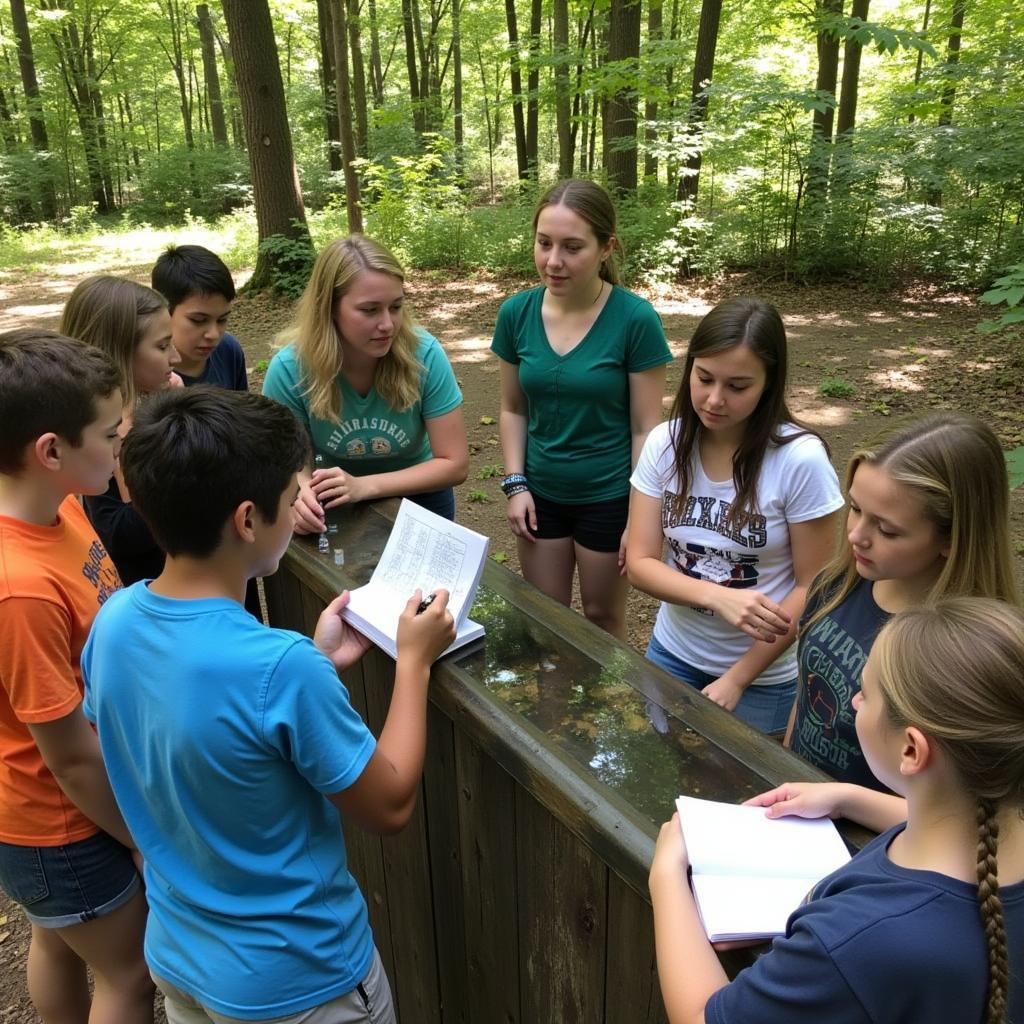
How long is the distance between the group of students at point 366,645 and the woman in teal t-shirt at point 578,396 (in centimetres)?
2

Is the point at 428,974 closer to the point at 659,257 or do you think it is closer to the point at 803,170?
the point at 659,257

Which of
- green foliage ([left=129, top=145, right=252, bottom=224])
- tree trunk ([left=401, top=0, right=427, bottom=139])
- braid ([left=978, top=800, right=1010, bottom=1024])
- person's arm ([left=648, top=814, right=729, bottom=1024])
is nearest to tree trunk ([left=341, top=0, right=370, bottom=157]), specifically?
tree trunk ([left=401, top=0, right=427, bottom=139])

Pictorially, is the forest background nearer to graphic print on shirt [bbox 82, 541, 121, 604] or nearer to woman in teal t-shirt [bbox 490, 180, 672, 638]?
woman in teal t-shirt [bbox 490, 180, 672, 638]

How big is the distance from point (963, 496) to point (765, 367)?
0.69m

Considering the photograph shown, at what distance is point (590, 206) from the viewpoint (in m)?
2.85

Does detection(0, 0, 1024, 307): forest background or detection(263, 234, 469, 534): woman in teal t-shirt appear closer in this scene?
detection(263, 234, 469, 534): woman in teal t-shirt

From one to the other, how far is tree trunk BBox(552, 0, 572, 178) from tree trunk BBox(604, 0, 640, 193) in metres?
1.23

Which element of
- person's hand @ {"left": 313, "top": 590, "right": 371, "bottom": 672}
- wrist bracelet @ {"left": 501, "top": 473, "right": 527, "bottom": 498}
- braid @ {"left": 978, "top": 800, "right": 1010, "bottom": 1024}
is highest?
braid @ {"left": 978, "top": 800, "right": 1010, "bottom": 1024}

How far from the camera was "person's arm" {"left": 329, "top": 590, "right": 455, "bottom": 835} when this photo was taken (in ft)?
4.53

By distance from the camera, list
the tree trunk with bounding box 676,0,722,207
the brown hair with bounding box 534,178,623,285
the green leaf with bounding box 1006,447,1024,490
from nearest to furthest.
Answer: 1. the green leaf with bounding box 1006,447,1024,490
2. the brown hair with bounding box 534,178,623,285
3. the tree trunk with bounding box 676,0,722,207

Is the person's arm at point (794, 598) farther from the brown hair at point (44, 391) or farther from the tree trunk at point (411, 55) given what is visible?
the tree trunk at point (411, 55)

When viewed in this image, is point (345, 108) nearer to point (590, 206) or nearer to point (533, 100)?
point (533, 100)

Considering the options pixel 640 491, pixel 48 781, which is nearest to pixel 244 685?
pixel 48 781

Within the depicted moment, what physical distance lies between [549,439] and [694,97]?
36.4 feet
